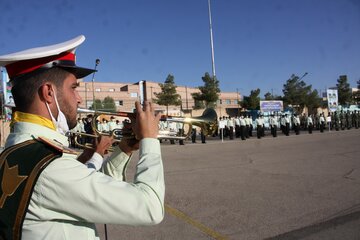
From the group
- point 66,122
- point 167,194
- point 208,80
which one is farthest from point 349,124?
point 66,122

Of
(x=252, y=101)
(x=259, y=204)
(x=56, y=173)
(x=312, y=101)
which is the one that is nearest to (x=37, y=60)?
(x=56, y=173)

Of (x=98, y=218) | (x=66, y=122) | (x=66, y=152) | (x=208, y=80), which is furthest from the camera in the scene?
(x=208, y=80)

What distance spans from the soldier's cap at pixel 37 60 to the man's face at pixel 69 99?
67mm

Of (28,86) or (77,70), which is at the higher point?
(77,70)

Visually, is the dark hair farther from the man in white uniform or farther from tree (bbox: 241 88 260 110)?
tree (bbox: 241 88 260 110)

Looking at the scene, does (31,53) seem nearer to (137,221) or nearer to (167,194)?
(137,221)

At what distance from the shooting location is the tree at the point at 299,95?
141 ft

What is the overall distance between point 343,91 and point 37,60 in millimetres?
50508

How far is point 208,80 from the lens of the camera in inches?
1453

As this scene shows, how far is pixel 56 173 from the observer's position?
134 cm

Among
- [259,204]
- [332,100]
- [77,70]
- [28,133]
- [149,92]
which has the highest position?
[149,92]

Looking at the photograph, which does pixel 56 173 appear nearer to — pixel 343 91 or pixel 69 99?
pixel 69 99

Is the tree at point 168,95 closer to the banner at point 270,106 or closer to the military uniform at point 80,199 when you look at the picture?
the banner at point 270,106

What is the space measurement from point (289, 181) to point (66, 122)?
6.45 metres
